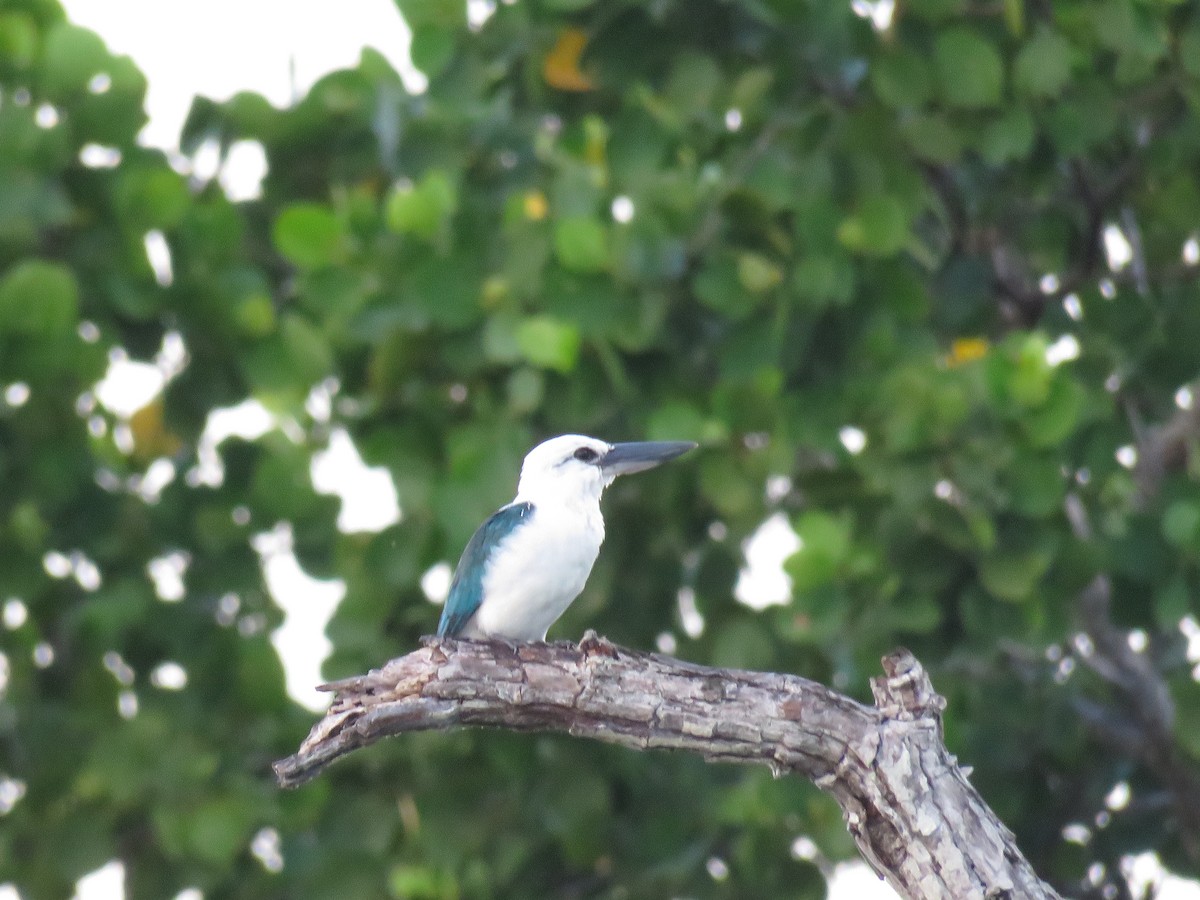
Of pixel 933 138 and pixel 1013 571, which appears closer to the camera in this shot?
pixel 1013 571

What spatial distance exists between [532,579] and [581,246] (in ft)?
4.77

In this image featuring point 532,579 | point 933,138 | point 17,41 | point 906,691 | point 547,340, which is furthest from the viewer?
point 17,41

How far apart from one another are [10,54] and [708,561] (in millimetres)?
3362

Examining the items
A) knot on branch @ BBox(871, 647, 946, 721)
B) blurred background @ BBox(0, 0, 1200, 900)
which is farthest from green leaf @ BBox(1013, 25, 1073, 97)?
knot on branch @ BBox(871, 647, 946, 721)

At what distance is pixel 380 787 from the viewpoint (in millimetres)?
7824

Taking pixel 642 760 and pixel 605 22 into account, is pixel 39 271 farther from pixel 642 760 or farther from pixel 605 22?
pixel 642 760

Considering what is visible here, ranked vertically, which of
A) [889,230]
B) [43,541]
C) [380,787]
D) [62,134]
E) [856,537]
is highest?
[889,230]

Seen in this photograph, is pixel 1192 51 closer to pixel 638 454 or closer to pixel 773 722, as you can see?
pixel 638 454

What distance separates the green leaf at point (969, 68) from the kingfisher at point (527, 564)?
1972 millimetres

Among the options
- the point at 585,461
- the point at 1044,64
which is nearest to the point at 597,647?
the point at 585,461

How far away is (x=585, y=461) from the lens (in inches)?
255

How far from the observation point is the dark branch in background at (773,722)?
4176mm

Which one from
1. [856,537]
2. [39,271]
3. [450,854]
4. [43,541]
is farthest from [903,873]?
[43,541]

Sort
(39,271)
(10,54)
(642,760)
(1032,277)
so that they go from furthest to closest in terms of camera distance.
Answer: (1032,277) → (642,760) → (10,54) → (39,271)
